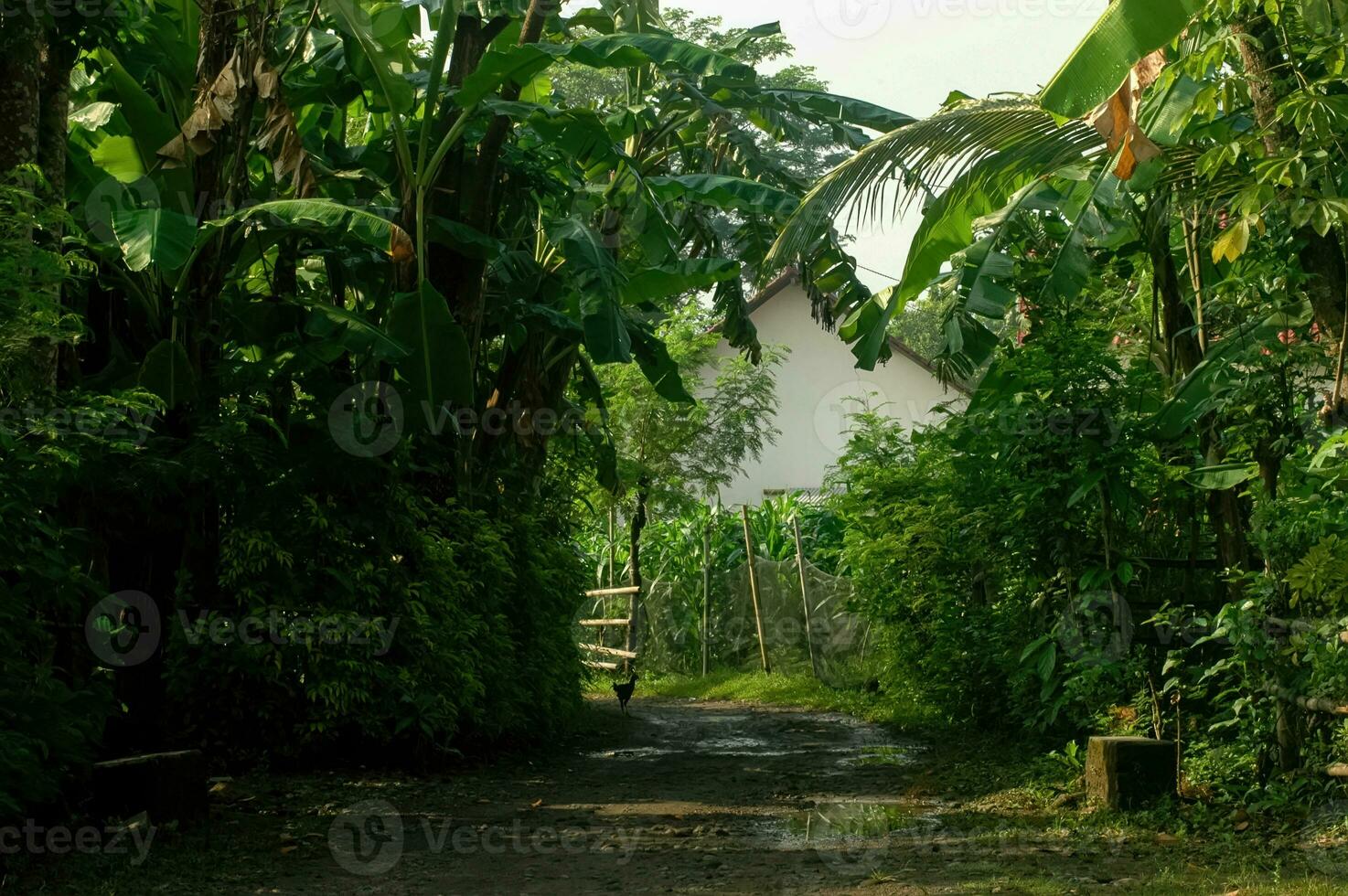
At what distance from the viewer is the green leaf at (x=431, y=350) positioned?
9.22 m

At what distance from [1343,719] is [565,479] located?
823 centimetres

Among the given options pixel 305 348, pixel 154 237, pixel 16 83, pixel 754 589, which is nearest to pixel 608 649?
pixel 754 589

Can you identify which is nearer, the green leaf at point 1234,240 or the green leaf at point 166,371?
the green leaf at point 1234,240

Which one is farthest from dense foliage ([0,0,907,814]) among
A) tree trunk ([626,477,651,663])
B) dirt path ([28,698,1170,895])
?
tree trunk ([626,477,651,663])

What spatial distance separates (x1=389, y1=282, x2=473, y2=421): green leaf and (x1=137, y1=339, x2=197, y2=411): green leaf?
142 cm

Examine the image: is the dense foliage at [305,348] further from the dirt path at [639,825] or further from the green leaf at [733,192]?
the dirt path at [639,825]

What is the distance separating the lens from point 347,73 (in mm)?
10477

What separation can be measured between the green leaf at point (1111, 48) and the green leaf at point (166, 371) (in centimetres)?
547

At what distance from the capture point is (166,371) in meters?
8.48

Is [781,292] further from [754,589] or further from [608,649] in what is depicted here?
[608,649]

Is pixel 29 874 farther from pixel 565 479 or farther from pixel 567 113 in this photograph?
pixel 565 479

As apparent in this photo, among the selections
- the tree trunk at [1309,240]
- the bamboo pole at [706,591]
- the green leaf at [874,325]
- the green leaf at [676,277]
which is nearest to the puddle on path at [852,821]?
the green leaf at [874,325]

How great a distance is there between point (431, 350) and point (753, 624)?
1083cm

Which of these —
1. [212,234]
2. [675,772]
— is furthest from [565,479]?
[212,234]
